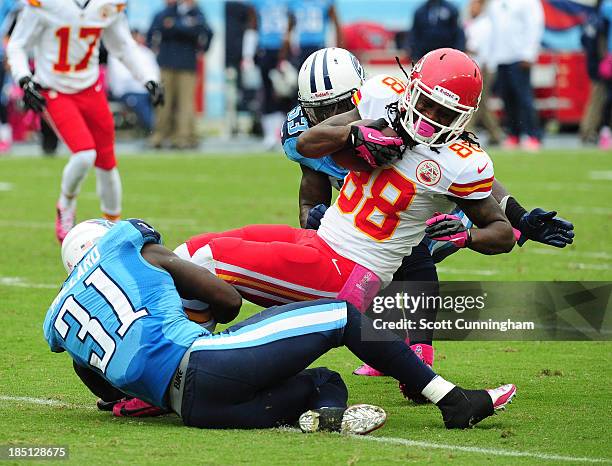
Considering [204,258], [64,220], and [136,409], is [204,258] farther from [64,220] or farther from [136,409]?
[64,220]

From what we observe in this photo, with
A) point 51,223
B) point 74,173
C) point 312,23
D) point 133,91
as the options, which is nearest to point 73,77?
point 74,173

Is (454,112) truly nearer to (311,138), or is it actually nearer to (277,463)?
(311,138)

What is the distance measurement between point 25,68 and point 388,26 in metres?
15.7

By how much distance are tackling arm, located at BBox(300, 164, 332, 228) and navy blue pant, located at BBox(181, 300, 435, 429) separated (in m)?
1.39

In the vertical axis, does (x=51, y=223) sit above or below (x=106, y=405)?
below

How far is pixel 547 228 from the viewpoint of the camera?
17.1 feet

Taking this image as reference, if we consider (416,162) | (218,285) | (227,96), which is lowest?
(227,96)

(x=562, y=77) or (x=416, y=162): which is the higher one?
(x=416, y=162)

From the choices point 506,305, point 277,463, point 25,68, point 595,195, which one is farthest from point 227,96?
point 277,463

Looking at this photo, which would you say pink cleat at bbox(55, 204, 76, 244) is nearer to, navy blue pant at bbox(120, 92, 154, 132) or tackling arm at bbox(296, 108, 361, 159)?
tackling arm at bbox(296, 108, 361, 159)

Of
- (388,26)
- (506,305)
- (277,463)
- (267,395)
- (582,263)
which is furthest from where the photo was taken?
(388,26)

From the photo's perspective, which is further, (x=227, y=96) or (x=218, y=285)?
(x=227, y=96)

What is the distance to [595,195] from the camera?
481 inches

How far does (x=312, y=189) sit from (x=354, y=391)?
100 centimetres
